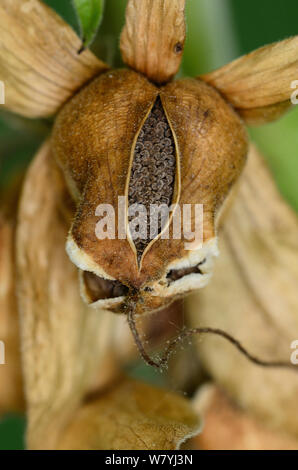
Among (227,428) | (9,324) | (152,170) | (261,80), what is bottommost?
(227,428)

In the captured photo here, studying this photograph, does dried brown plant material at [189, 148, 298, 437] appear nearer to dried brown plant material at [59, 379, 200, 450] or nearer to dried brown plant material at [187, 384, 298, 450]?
dried brown plant material at [187, 384, 298, 450]

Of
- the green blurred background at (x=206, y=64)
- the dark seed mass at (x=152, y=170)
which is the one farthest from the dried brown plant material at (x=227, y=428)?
the dark seed mass at (x=152, y=170)

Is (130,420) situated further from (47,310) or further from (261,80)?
(261,80)

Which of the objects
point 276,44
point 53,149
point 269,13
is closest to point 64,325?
point 53,149

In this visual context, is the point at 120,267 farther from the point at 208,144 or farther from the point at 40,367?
the point at 40,367

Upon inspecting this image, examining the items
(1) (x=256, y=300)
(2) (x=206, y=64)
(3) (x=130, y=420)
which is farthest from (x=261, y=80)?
(3) (x=130, y=420)

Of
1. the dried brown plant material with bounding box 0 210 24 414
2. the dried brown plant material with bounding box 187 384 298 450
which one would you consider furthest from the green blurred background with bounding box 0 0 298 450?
the dried brown plant material with bounding box 187 384 298 450
